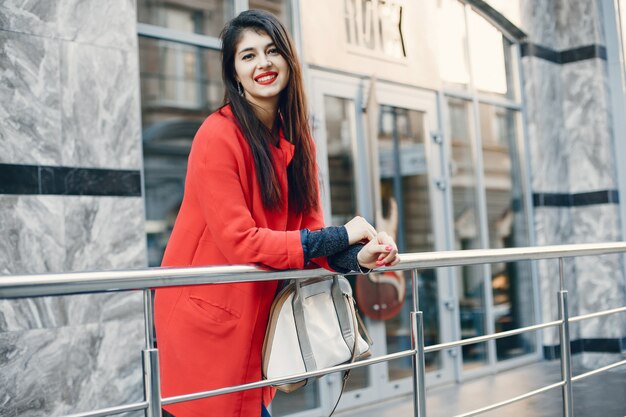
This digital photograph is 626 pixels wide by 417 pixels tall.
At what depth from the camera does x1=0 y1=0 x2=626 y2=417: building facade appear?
3.98m

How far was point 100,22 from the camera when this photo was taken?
168 inches

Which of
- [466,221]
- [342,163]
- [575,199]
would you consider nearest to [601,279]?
[575,199]

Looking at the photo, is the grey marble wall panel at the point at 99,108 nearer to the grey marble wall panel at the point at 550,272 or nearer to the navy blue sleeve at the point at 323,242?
the navy blue sleeve at the point at 323,242

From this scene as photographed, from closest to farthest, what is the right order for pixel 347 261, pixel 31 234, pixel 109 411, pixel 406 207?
pixel 109 411 < pixel 347 261 < pixel 31 234 < pixel 406 207

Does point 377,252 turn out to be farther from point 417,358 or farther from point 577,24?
point 577,24

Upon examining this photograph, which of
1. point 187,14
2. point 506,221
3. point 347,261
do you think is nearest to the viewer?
point 347,261

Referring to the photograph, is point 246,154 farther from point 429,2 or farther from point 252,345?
point 429,2

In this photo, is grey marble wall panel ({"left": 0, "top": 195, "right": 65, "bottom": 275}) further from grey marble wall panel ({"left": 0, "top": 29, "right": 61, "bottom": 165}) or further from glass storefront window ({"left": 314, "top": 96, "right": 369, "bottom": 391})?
glass storefront window ({"left": 314, "top": 96, "right": 369, "bottom": 391})

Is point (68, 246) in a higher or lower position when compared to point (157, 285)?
higher

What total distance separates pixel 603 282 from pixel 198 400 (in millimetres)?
7059

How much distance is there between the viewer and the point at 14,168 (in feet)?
12.7

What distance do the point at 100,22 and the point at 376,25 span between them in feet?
9.40

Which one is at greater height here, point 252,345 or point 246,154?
point 246,154

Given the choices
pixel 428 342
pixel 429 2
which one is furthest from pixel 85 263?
pixel 429 2
